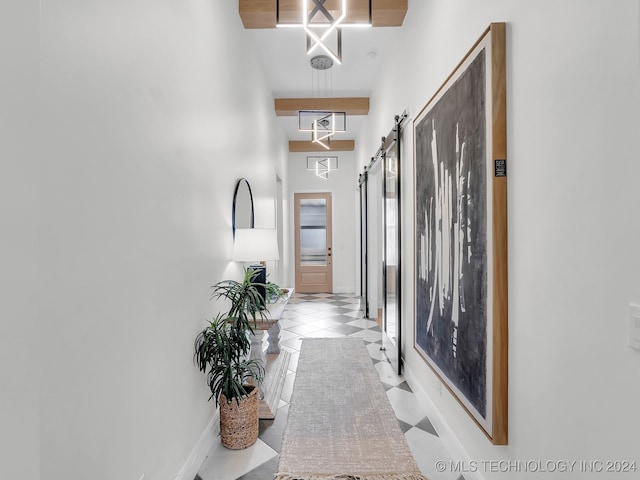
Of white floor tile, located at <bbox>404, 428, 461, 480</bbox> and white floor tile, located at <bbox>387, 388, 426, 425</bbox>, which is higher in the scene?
white floor tile, located at <bbox>404, 428, 461, 480</bbox>

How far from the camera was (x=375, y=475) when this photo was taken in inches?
72.8

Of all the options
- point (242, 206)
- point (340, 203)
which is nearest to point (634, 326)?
point (242, 206)

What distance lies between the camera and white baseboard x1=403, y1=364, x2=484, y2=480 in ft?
6.02

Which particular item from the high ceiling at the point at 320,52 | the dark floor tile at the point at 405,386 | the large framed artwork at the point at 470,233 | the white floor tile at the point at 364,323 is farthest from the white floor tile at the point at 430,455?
the high ceiling at the point at 320,52

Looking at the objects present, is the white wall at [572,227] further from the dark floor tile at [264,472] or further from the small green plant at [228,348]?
the small green plant at [228,348]

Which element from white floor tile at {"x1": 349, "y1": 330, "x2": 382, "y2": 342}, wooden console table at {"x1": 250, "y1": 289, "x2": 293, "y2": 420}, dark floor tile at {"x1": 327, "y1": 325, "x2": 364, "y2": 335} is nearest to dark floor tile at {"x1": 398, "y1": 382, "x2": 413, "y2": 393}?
wooden console table at {"x1": 250, "y1": 289, "x2": 293, "y2": 420}

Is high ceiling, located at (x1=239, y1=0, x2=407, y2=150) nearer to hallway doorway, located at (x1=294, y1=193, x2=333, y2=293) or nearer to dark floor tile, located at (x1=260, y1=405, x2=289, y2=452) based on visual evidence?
hallway doorway, located at (x1=294, y1=193, x2=333, y2=293)

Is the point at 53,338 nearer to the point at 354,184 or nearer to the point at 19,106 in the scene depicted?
the point at 19,106

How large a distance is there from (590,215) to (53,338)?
1.54 metres

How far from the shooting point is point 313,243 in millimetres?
8086

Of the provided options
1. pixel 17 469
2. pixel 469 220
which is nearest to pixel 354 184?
pixel 469 220

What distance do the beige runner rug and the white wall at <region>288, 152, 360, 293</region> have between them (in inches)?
179

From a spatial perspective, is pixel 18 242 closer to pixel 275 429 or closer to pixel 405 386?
pixel 275 429

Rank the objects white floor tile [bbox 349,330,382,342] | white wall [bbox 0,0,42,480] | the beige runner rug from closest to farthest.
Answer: white wall [bbox 0,0,42,480] < the beige runner rug < white floor tile [bbox 349,330,382,342]
